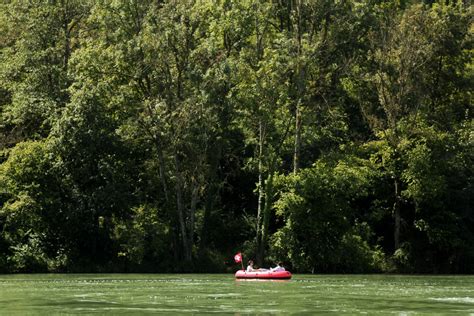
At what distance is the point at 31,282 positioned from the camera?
4684cm

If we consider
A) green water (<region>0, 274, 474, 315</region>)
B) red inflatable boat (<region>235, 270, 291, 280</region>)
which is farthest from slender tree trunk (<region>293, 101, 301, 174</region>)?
red inflatable boat (<region>235, 270, 291, 280</region>)

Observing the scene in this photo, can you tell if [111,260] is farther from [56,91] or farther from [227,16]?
[227,16]

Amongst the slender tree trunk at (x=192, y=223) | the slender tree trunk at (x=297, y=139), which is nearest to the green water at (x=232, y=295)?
the slender tree trunk at (x=192, y=223)

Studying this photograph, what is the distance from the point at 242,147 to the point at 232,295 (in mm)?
28377

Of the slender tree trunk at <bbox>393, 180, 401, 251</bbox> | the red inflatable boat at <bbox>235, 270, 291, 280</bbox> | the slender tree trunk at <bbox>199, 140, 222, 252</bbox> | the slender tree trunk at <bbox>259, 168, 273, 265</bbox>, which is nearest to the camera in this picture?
the red inflatable boat at <bbox>235, 270, 291, 280</bbox>

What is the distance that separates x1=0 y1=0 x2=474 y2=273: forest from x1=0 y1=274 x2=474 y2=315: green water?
901cm

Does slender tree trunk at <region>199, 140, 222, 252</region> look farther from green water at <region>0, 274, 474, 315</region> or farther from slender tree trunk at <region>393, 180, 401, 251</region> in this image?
green water at <region>0, 274, 474, 315</region>

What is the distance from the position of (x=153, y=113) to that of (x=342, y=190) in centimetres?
1224

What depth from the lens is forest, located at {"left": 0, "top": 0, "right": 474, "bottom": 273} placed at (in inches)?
2370

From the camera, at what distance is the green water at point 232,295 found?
30391 mm

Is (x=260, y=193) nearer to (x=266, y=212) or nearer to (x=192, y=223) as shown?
(x=266, y=212)

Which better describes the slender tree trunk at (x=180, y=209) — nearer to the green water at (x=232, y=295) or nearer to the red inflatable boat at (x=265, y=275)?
the green water at (x=232, y=295)

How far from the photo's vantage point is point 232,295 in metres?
37.4

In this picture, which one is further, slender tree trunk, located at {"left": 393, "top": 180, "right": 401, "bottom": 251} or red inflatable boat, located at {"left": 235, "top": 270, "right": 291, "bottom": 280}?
slender tree trunk, located at {"left": 393, "top": 180, "right": 401, "bottom": 251}
